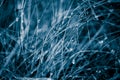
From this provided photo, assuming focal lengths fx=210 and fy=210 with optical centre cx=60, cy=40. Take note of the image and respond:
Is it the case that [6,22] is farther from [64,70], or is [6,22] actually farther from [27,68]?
[64,70]

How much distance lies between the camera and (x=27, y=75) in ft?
4.24

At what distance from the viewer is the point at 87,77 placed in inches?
48.3

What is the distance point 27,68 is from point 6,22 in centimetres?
33

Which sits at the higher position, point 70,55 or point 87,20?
point 87,20

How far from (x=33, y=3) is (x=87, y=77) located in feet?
1.86

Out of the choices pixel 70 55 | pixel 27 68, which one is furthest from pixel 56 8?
pixel 27 68

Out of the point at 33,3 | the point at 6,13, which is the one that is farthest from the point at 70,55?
the point at 6,13

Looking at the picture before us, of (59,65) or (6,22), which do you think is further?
(6,22)

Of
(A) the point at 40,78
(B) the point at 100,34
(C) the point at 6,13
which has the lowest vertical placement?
(A) the point at 40,78

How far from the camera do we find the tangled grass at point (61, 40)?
1221 mm

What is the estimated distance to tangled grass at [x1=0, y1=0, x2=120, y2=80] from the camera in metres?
1.22

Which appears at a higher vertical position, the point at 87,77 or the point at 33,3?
the point at 33,3

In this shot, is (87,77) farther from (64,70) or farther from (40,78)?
(40,78)

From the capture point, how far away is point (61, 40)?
1269 mm
